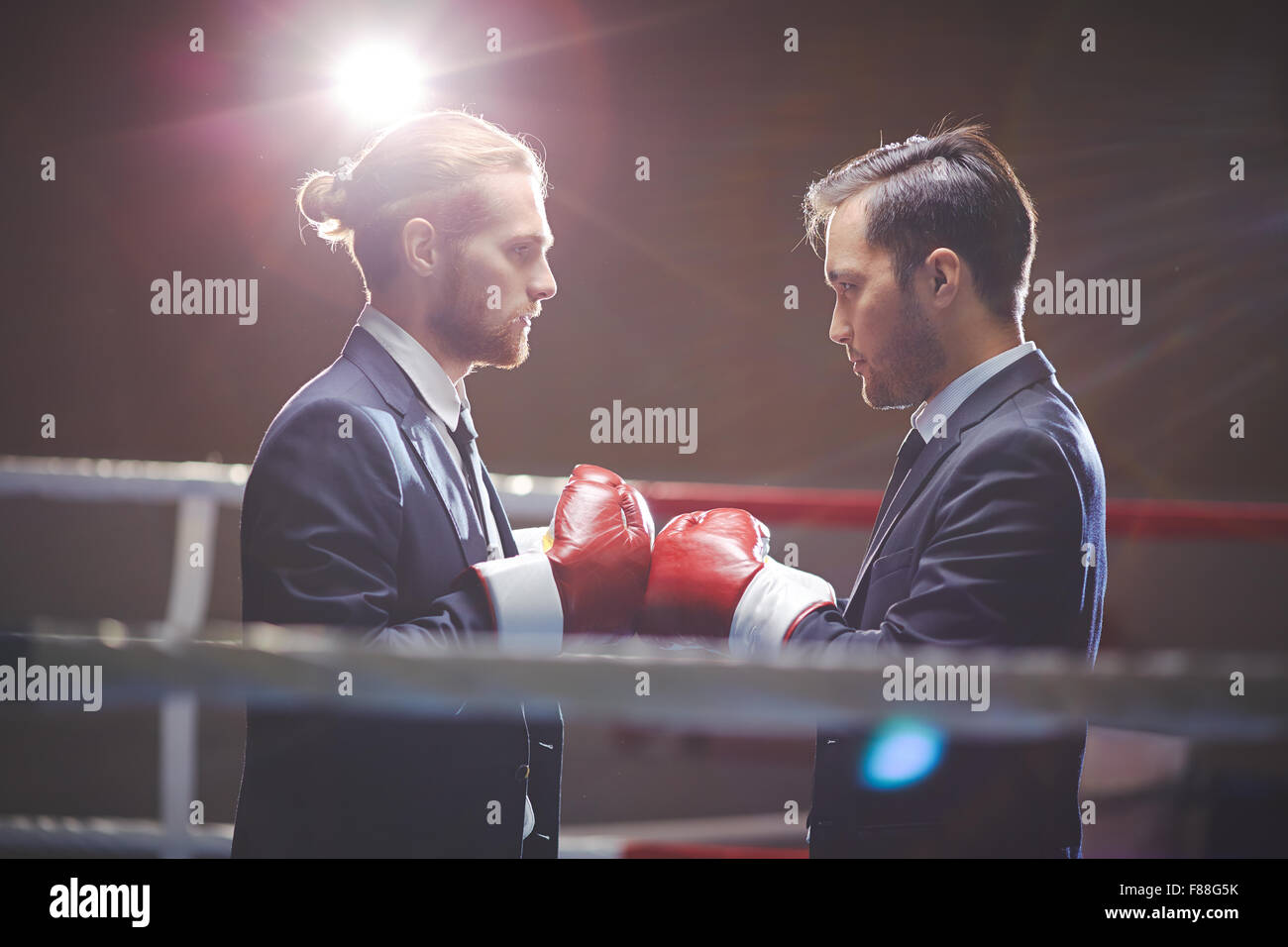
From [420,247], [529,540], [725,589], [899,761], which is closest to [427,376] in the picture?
[420,247]

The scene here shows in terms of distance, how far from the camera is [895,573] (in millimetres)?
893

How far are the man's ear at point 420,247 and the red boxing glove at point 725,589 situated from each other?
392 mm

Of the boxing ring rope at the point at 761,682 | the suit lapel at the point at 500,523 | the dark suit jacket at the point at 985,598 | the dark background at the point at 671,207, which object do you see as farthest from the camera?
the dark background at the point at 671,207

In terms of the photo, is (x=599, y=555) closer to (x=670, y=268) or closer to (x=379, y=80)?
(x=379, y=80)

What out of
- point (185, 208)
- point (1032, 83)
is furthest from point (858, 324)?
point (185, 208)

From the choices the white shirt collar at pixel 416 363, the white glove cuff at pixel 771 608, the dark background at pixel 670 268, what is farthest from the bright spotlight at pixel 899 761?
the white shirt collar at pixel 416 363

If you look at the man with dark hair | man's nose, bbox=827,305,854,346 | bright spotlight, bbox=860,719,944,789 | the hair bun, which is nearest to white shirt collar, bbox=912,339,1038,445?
the man with dark hair

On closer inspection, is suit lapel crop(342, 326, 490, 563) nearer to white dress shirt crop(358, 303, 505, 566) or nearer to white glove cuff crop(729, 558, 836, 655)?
white dress shirt crop(358, 303, 505, 566)

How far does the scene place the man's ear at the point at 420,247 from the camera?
3.19 feet

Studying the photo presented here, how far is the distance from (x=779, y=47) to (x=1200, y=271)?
2455 mm

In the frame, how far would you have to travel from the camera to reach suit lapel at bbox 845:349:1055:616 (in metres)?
0.91

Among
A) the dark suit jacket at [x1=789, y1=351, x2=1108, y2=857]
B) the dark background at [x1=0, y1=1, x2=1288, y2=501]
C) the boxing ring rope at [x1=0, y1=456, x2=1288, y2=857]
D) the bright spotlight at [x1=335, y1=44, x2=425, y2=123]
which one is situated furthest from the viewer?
the dark background at [x1=0, y1=1, x2=1288, y2=501]

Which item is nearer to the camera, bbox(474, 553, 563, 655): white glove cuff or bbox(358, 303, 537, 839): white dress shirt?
bbox(474, 553, 563, 655): white glove cuff

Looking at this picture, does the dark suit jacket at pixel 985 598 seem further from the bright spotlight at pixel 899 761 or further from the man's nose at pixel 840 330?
the man's nose at pixel 840 330
